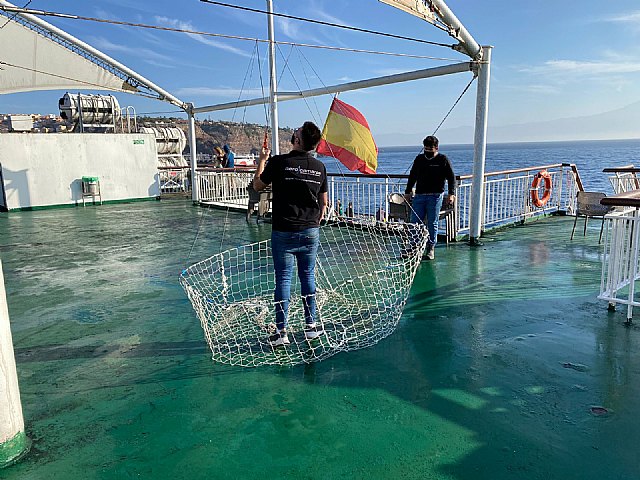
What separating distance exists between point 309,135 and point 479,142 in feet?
15.2

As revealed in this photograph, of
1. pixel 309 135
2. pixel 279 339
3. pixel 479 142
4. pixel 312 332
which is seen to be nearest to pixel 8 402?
pixel 279 339

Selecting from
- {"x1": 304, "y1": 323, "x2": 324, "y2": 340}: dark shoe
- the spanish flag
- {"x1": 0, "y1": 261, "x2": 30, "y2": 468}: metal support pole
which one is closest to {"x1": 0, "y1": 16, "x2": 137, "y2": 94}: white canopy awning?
the spanish flag

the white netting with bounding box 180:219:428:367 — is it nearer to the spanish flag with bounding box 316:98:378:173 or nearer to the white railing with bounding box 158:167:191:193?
the spanish flag with bounding box 316:98:378:173

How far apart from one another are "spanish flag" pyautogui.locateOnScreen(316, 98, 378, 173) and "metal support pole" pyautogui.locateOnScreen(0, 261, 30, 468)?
4716mm

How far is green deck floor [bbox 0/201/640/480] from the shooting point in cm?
231

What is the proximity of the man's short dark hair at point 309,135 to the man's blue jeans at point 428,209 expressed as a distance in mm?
3192

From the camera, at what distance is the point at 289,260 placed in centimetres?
349

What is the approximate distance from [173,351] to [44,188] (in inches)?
499

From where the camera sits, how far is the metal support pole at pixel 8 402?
7.41ft

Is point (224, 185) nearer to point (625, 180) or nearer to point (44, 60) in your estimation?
point (625, 180)

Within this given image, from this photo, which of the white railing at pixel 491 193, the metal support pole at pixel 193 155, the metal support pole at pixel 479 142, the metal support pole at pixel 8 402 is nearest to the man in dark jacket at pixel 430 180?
the metal support pole at pixel 479 142

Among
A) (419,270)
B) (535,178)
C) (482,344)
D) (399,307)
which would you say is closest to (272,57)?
(535,178)

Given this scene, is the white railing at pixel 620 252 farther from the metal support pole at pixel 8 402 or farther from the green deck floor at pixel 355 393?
the metal support pole at pixel 8 402

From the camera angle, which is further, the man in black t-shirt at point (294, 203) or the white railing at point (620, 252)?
the white railing at point (620, 252)
